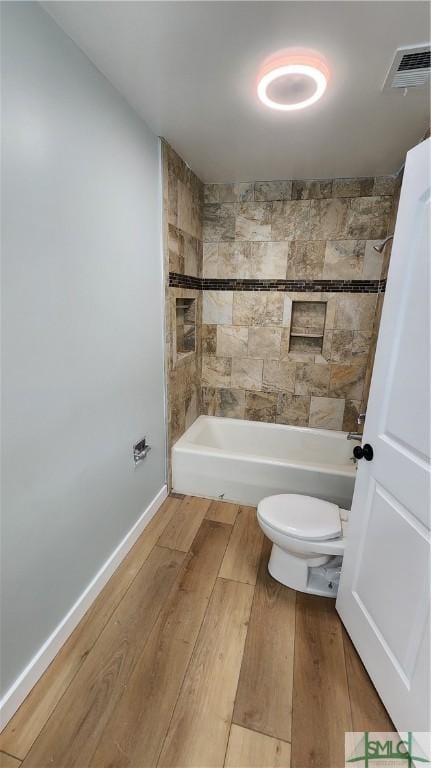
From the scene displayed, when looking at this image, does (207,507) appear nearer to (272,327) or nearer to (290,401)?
(290,401)

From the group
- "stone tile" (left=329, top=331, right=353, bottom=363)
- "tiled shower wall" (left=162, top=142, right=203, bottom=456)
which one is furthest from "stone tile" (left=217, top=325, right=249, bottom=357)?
"stone tile" (left=329, top=331, right=353, bottom=363)

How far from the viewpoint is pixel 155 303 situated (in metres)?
1.99

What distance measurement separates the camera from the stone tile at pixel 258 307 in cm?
274

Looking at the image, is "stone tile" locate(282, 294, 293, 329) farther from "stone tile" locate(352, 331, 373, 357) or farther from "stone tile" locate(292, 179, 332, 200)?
"stone tile" locate(292, 179, 332, 200)

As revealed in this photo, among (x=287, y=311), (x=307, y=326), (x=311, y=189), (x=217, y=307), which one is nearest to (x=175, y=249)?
(x=217, y=307)

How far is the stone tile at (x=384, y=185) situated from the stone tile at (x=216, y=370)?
1735 millimetres

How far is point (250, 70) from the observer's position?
1.31 meters

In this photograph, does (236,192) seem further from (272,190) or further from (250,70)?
(250,70)

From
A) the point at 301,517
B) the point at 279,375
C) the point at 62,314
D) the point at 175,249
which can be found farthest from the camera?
the point at 279,375

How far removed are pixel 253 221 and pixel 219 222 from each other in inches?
11.5

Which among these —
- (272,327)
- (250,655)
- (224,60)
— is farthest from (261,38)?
(250,655)

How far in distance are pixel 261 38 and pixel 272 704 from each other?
2.46m

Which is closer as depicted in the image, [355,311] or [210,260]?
[355,311]

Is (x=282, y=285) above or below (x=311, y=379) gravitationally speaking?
above
